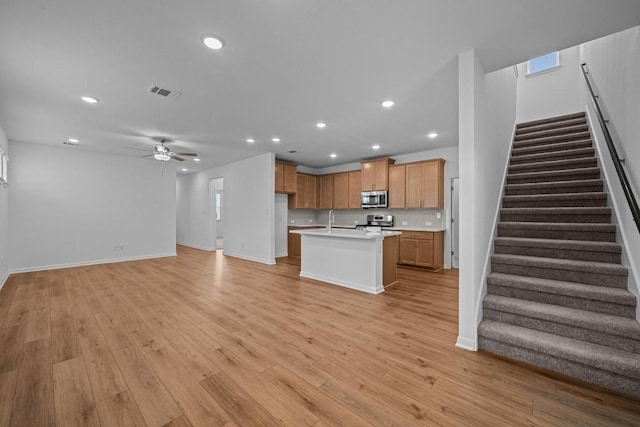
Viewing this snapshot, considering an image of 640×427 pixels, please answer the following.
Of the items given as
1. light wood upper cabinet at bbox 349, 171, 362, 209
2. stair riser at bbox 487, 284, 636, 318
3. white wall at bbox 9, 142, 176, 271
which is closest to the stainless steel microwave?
light wood upper cabinet at bbox 349, 171, 362, 209

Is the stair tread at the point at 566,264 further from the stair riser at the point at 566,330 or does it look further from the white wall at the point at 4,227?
the white wall at the point at 4,227

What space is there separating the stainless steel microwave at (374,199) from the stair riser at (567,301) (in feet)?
13.0

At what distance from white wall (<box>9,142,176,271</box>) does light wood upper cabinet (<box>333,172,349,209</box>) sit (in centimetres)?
503

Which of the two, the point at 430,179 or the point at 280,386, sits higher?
the point at 430,179

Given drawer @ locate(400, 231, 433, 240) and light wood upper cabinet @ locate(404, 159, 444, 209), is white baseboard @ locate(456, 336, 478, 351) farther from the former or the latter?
light wood upper cabinet @ locate(404, 159, 444, 209)

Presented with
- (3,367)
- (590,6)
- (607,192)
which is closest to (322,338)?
(3,367)

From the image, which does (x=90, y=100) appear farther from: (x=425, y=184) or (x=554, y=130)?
(x=554, y=130)

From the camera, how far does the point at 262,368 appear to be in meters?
2.15

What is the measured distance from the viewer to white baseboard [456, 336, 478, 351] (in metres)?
2.42

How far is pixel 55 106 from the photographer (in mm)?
3672

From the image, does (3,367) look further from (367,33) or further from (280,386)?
(367,33)

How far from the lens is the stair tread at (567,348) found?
1.88 metres

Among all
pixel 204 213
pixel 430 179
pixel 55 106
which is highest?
pixel 55 106

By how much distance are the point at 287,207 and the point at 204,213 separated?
10.6ft
